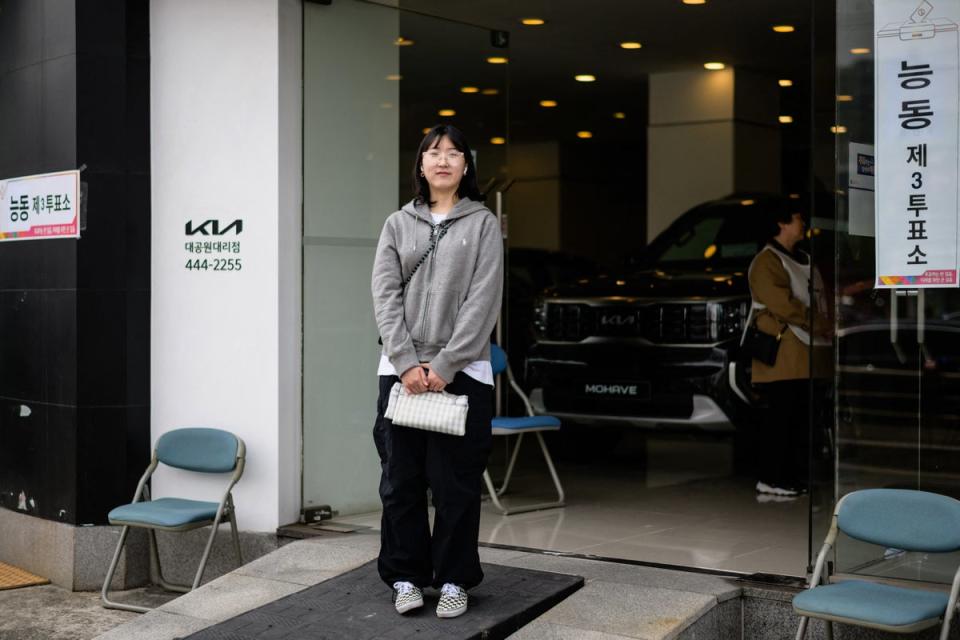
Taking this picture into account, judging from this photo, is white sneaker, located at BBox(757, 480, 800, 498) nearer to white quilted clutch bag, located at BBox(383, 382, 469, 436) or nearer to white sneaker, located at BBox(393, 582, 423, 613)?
white sneaker, located at BBox(393, 582, 423, 613)

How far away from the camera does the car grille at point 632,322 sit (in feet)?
24.5

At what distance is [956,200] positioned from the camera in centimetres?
440

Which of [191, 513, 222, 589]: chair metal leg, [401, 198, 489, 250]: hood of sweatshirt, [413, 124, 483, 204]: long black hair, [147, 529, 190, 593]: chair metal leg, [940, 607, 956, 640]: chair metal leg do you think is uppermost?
[413, 124, 483, 204]: long black hair

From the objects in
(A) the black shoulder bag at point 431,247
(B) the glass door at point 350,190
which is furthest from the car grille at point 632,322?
(A) the black shoulder bag at point 431,247

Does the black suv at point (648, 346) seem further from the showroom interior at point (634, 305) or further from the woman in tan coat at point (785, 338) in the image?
the woman in tan coat at point (785, 338)

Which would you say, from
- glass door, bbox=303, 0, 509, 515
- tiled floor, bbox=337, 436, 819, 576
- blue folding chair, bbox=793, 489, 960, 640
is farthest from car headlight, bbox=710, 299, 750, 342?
blue folding chair, bbox=793, 489, 960, 640

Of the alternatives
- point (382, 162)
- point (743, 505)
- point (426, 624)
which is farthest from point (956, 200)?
point (382, 162)

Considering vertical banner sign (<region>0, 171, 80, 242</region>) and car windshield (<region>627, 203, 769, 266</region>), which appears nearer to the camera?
vertical banner sign (<region>0, 171, 80, 242</region>)

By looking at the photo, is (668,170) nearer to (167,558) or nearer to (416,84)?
(416,84)

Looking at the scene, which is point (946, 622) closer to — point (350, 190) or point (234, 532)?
point (234, 532)

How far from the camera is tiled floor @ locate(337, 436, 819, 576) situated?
5.61 meters

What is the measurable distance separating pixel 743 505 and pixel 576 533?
4.42 ft

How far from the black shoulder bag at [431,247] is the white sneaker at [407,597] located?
0.93 meters

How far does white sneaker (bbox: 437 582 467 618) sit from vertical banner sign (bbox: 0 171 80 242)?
3.21m
